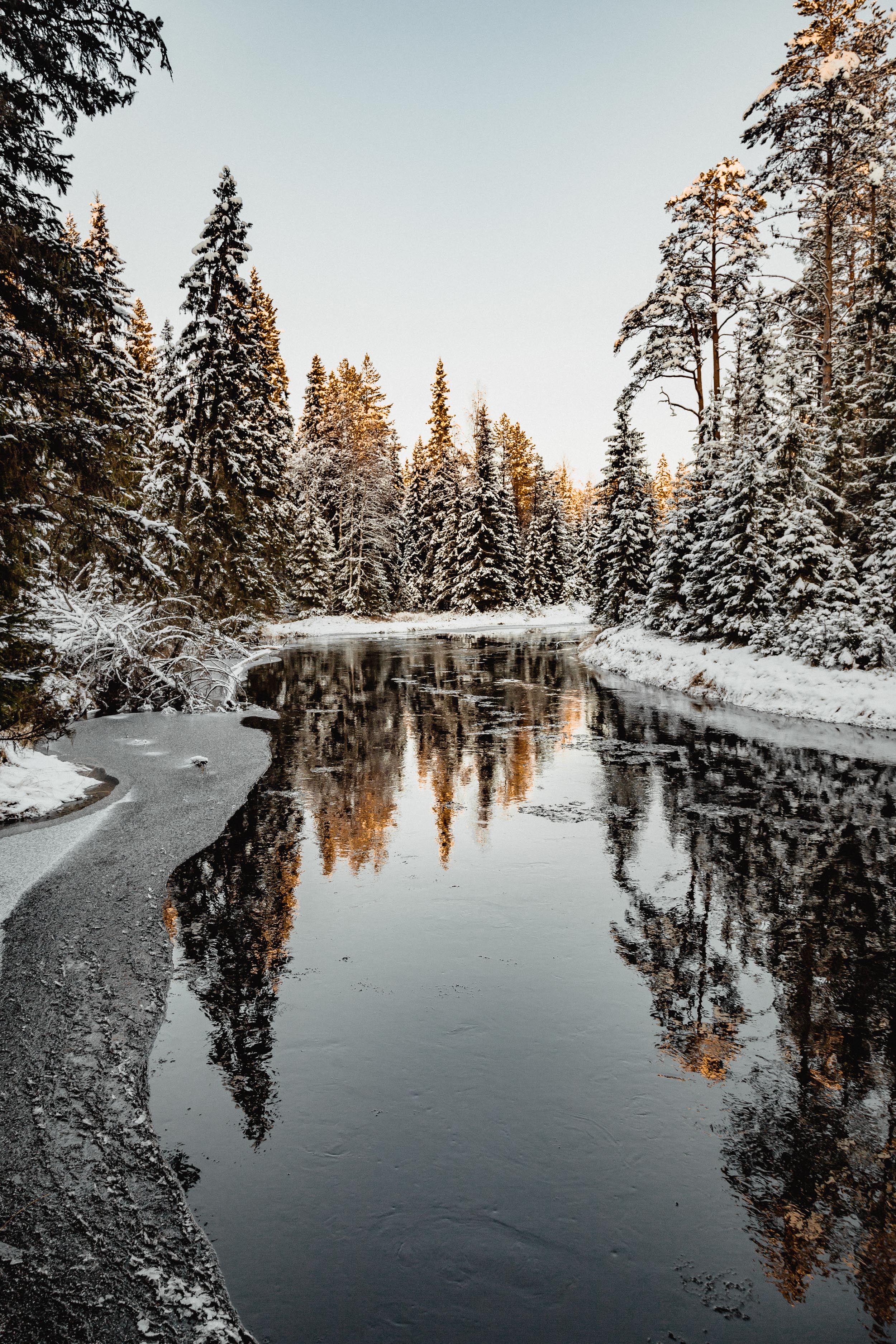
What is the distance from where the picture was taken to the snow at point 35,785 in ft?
29.8

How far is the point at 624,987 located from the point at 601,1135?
1.62m

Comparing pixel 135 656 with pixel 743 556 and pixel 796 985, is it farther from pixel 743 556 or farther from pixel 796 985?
pixel 743 556

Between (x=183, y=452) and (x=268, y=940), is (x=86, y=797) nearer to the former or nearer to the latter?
(x=268, y=940)

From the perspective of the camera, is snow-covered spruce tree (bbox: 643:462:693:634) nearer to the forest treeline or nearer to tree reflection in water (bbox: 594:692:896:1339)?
the forest treeline

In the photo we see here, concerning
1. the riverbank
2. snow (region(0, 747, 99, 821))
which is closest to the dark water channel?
the riverbank

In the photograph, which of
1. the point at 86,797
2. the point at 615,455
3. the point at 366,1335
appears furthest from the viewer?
the point at 615,455

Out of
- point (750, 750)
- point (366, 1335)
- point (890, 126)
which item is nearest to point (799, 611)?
point (750, 750)

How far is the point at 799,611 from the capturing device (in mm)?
19062

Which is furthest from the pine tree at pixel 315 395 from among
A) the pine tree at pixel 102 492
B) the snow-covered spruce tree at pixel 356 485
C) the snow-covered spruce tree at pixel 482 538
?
the pine tree at pixel 102 492

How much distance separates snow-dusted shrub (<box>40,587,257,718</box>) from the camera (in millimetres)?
15938

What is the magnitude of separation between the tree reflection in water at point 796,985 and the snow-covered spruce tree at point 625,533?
76.1 feet

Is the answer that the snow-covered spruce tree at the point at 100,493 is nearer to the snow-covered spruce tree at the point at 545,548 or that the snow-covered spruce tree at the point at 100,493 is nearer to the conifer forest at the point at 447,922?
the conifer forest at the point at 447,922

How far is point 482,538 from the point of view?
55844mm

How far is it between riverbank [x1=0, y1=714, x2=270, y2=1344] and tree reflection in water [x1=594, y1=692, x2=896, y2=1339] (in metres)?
2.50
